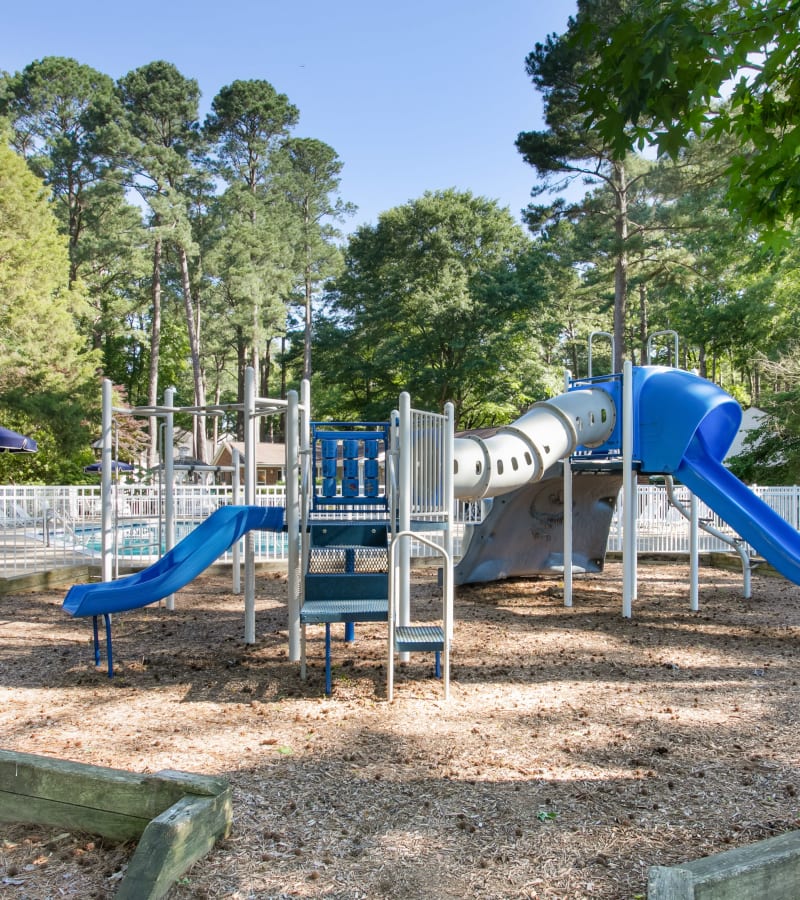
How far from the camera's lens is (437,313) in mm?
30516

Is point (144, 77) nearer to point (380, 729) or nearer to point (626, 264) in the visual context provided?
point (626, 264)

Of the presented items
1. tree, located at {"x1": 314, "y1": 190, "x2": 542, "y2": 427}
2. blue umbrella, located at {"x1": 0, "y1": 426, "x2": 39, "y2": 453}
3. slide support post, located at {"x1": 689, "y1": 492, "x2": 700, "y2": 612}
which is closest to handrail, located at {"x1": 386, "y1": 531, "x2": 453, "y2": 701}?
slide support post, located at {"x1": 689, "y1": 492, "x2": 700, "y2": 612}

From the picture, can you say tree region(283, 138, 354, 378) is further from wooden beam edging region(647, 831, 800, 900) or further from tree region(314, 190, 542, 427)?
wooden beam edging region(647, 831, 800, 900)

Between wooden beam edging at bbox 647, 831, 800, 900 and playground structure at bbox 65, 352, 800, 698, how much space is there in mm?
3207

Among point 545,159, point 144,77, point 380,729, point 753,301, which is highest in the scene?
point 144,77

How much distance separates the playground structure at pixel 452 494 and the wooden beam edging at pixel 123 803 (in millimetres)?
2665

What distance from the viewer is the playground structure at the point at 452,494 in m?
6.62

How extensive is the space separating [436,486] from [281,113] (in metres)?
35.3

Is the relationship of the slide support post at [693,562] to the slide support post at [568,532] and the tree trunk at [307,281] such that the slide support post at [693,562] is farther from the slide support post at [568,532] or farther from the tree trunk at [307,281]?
the tree trunk at [307,281]

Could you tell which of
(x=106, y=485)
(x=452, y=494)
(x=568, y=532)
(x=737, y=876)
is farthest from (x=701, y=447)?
(x=737, y=876)

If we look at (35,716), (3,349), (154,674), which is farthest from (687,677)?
(3,349)

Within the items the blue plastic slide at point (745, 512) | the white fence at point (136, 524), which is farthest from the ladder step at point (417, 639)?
the white fence at point (136, 524)

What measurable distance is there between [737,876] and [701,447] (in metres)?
7.92

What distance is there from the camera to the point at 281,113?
37.4m
